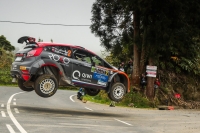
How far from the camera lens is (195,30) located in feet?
57.0

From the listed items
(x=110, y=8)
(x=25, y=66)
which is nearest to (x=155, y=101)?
(x=110, y=8)

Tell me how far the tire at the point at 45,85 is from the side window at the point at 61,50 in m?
0.92

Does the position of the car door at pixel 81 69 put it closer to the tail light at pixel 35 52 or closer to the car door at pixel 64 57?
the car door at pixel 64 57

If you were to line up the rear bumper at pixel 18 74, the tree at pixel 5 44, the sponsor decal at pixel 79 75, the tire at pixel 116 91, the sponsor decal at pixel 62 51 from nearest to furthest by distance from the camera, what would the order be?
the rear bumper at pixel 18 74 < the sponsor decal at pixel 62 51 < the sponsor decal at pixel 79 75 < the tire at pixel 116 91 < the tree at pixel 5 44

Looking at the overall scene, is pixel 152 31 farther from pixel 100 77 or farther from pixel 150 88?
pixel 100 77

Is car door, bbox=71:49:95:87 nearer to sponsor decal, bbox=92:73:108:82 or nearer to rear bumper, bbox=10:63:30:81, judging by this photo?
sponsor decal, bbox=92:73:108:82

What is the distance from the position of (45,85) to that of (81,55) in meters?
1.91

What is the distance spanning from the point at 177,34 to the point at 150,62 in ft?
8.46

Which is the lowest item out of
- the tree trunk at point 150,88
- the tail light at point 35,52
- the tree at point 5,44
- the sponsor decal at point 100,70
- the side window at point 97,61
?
the tree trunk at point 150,88

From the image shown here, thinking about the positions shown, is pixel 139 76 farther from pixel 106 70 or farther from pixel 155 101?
pixel 106 70

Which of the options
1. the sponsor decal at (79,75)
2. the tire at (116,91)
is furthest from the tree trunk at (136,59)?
the sponsor decal at (79,75)

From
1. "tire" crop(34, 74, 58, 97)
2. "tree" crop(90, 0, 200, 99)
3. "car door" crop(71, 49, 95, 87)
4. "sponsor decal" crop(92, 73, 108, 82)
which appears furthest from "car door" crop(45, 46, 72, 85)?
"tree" crop(90, 0, 200, 99)

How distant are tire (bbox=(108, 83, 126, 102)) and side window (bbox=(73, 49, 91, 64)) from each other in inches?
61.8

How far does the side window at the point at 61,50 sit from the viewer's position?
1058 cm
